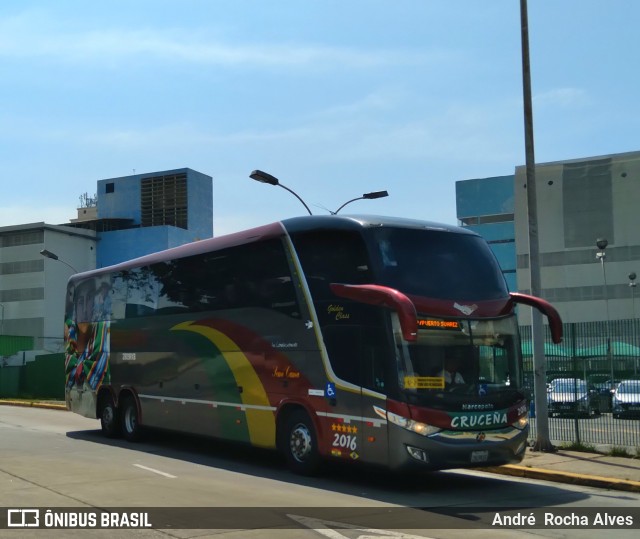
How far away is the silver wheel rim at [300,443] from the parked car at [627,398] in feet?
22.0

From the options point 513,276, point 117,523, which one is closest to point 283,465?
point 117,523

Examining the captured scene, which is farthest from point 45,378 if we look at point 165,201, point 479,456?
point 165,201

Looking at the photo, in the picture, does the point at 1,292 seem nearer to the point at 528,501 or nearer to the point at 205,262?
the point at 205,262

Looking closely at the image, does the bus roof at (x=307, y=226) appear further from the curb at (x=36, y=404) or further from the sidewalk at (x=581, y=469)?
the curb at (x=36, y=404)

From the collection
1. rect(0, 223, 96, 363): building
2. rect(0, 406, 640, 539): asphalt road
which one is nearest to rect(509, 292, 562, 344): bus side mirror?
rect(0, 406, 640, 539): asphalt road

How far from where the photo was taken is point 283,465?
15320 mm

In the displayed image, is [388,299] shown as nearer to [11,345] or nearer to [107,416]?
[107,416]

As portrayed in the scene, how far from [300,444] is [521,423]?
3.71m

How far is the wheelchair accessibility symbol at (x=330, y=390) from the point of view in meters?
13.0

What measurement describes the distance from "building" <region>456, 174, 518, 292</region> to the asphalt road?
72951 mm

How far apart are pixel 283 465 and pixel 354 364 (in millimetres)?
3695

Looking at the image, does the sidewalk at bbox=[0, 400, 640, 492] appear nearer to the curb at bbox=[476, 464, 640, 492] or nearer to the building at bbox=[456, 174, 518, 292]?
the curb at bbox=[476, 464, 640, 492]

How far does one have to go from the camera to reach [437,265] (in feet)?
41.6

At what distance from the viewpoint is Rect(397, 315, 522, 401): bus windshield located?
11.9m
